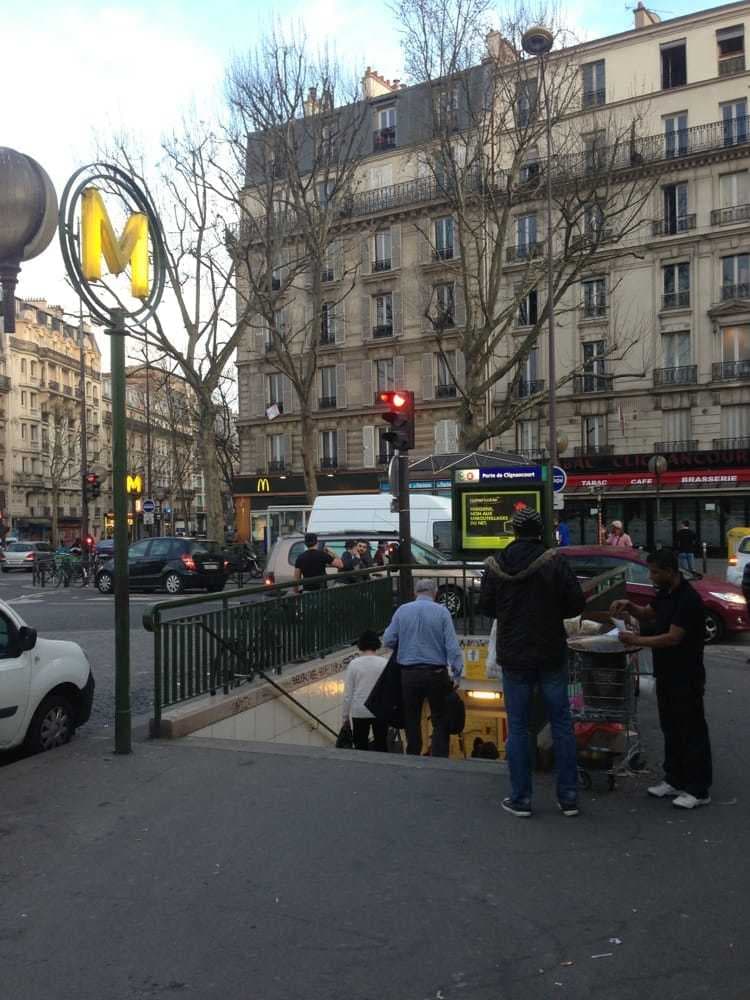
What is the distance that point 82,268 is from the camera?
645 centimetres

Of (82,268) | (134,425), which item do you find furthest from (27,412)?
(82,268)

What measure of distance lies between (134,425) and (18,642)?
239ft

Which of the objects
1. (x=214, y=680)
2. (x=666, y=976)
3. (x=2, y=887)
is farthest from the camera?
(x=214, y=680)

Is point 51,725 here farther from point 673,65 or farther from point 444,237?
point 673,65

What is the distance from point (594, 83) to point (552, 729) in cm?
4200

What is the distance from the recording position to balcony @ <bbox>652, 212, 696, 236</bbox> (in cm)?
3978

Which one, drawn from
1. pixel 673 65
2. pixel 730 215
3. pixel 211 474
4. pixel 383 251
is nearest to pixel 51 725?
pixel 211 474

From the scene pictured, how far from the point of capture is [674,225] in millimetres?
40250

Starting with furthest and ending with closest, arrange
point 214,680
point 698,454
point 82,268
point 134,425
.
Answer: point 134,425 < point 698,454 < point 214,680 < point 82,268

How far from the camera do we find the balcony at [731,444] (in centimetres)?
3803

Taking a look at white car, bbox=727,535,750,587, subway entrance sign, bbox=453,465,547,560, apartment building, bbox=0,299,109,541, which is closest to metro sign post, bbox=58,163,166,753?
subway entrance sign, bbox=453,465,547,560

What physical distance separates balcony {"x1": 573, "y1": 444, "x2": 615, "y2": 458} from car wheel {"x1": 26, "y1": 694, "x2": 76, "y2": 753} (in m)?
36.0

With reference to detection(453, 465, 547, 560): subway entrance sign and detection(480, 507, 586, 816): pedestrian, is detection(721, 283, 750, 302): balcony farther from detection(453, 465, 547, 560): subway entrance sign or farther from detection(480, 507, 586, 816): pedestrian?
detection(480, 507, 586, 816): pedestrian

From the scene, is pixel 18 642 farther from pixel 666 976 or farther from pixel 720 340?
pixel 720 340
